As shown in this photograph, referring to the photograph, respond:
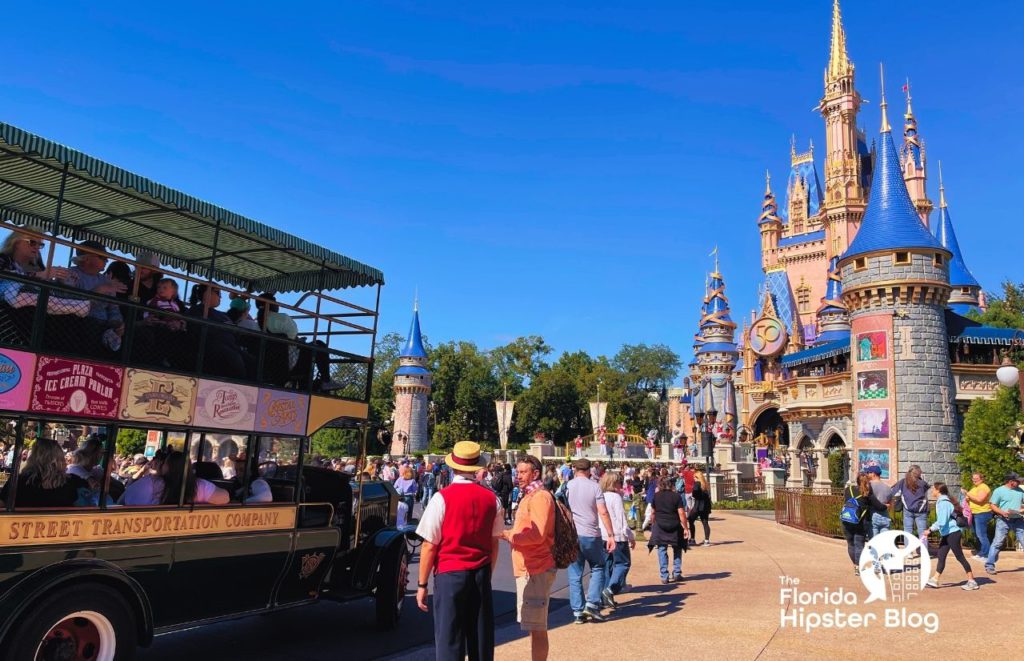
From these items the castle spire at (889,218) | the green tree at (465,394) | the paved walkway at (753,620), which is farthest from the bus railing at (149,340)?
the green tree at (465,394)

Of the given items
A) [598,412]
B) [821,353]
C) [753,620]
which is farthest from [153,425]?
[598,412]

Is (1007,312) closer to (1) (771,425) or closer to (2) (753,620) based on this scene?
(1) (771,425)

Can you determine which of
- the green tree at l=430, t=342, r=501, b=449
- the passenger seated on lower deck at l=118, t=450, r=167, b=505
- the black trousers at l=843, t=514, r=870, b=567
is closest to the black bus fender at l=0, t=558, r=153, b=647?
the passenger seated on lower deck at l=118, t=450, r=167, b=505

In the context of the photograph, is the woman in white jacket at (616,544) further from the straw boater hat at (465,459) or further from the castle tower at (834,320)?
the castle tower at (834,320)

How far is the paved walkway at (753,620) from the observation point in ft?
23.0

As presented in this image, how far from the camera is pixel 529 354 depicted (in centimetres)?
8394

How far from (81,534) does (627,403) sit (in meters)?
78.0

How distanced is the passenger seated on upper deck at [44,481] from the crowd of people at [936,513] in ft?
32.8

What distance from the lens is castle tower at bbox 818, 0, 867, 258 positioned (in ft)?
204

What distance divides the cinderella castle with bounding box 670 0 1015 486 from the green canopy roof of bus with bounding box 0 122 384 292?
14.9 metres

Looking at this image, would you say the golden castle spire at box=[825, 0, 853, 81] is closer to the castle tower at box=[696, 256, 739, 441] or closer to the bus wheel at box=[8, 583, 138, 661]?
the castle tower at box=[696, 256, 739, 441]

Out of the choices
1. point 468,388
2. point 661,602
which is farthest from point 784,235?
point 661,602

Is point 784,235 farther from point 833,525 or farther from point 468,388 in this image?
point 833,525

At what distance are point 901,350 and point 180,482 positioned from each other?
26.6 meters
